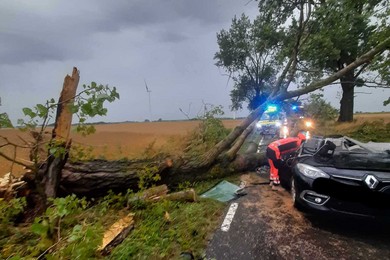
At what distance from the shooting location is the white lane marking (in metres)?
4.00

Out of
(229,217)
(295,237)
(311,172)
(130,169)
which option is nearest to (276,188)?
(229,217)

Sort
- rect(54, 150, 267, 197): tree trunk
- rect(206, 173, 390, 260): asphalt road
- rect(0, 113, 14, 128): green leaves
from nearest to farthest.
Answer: rect(0, 113, 14, 128): green leaves
rect(206, 173, 390, 260): asphalt road
rect(54, 150, 267, 197): tree trunk

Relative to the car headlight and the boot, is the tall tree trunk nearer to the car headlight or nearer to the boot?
the boot

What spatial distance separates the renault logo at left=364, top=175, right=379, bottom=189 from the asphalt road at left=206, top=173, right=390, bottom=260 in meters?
0.48

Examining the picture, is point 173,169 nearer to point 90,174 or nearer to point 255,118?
point 90,174

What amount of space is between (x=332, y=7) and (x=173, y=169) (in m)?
7.02

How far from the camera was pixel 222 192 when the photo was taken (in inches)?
232

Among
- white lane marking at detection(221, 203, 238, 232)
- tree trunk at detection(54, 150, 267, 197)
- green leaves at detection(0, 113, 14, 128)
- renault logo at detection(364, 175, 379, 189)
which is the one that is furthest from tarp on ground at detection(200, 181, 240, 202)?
green leaves at detection(0, 113, 14, 128)

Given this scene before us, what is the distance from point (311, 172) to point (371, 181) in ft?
2.58

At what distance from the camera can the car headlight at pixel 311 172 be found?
3604 millimetres

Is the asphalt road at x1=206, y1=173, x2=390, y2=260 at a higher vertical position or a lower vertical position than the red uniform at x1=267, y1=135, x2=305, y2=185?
lower

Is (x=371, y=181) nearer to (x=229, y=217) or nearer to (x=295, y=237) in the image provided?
(x=295, y=237)

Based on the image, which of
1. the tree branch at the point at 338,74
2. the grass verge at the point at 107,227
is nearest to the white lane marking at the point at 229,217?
the grass verge at the point at 107,227

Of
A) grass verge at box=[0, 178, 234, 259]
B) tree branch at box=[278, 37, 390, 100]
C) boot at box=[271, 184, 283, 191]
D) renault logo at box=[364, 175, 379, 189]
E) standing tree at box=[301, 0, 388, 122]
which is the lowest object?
boot at box=[271, 184, 283, 191]
